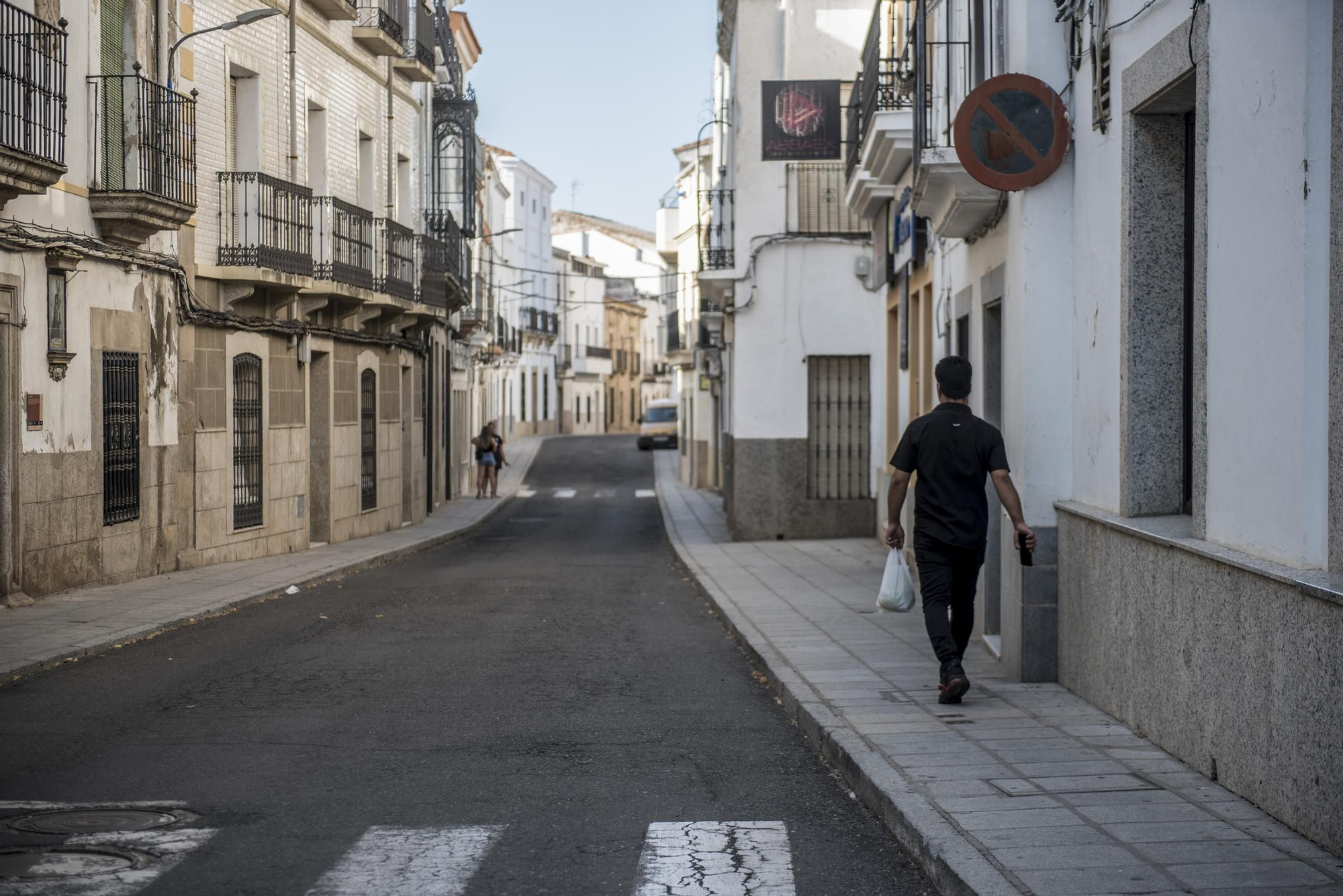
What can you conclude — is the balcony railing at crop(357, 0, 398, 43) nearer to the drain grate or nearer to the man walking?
the man walking

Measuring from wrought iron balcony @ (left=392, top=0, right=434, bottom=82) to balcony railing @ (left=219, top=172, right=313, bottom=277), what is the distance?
22.0 feet

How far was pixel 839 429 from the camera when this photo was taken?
23547 millimetres

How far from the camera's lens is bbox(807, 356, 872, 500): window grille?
77.0ft

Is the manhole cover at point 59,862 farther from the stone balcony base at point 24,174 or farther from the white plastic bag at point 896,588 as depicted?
the stone balcony base at point 24,174

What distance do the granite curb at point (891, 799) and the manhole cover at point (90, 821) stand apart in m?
2.68

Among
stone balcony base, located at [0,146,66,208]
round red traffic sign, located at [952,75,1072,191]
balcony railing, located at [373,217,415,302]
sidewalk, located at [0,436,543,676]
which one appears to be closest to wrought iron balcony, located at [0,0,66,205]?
stone balcony base, located at [0,146,66,208]

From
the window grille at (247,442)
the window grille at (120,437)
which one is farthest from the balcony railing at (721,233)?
the window grille at (120,437)

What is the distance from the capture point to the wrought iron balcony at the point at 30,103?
12680 millimetres

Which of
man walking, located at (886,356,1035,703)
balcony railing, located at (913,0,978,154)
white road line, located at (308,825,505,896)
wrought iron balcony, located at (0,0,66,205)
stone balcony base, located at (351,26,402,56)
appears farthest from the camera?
stone balcony base, located at (351,26,402,56)

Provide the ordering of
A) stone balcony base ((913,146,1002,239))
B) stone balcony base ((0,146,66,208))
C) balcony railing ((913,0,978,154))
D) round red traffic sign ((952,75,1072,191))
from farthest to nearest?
stone balcony base ((0,146,66,208)) < balcony railing ((913,0,978,154)) < stone balcony base ((913,146,1002,239)) < round red traffic sign ((952,75,1072,191))

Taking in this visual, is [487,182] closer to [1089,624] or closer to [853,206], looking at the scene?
[853,206]

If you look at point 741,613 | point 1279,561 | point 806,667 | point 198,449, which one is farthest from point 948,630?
point 198,449

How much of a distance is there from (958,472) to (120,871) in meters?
4.72

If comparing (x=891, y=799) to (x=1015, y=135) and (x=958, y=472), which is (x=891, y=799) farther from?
(x=1015, y=135)
